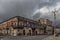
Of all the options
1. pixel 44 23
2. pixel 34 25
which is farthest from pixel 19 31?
pixel 44 23

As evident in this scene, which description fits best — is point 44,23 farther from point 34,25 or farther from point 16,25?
point 16,25

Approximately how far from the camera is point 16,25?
6675cm

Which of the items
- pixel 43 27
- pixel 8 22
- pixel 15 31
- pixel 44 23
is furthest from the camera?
pixel 44 23

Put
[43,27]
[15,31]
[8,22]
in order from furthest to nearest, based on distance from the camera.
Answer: [43,27], [8,22], [15,31]

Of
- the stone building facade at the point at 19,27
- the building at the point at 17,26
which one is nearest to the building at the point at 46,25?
the stone building facade at the point at 19,27

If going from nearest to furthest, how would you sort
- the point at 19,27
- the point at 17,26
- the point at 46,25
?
the point at 19,27 < the point at 17,26 < the point at 46,25

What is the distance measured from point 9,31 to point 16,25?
4.74m

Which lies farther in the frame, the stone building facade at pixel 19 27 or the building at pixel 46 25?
the building at pixel 46 25

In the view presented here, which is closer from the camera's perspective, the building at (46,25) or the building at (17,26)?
the building at (17,26)

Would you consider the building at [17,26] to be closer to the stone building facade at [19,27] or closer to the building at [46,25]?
the stone building facade at [19,27]

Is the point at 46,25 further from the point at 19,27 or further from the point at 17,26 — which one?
the point at 17,26

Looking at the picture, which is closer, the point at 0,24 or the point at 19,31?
the point at 19,31

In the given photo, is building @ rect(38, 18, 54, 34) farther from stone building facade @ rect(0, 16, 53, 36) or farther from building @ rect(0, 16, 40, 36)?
building @ rect(0, 16, 40, 36)

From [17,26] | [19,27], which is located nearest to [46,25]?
[19,27]
